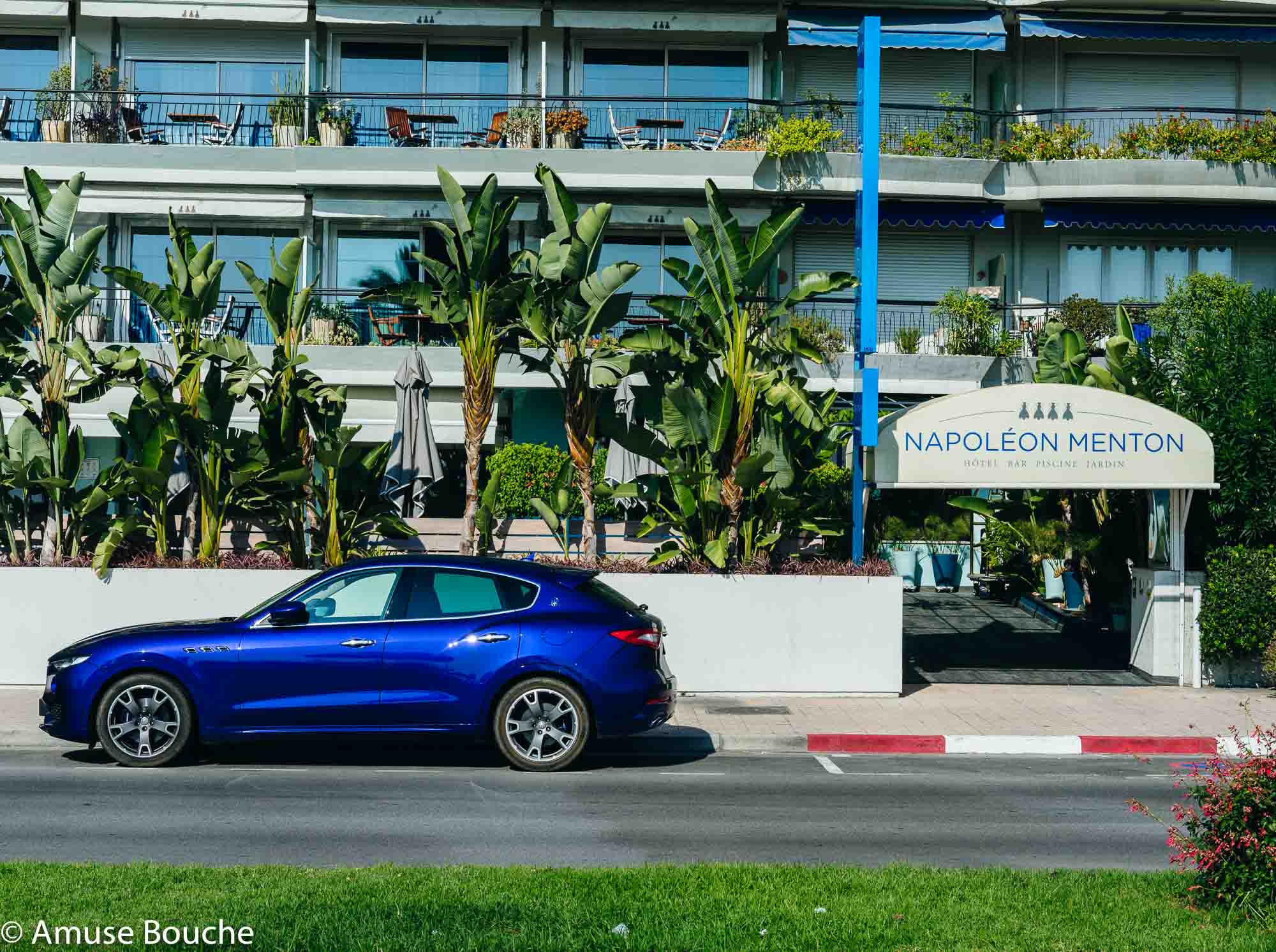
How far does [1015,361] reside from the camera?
2612cm

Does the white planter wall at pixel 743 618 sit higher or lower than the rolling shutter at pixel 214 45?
lower

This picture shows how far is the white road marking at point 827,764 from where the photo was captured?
12.2 m

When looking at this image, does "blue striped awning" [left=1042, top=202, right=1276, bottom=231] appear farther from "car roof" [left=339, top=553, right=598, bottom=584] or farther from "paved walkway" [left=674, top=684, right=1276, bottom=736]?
"car roof" [left=339, top=553, right=598, bottom=584]

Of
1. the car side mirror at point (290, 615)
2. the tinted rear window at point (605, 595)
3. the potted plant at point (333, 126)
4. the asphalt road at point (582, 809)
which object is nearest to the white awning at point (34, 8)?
the potted plant at point (333, 126)

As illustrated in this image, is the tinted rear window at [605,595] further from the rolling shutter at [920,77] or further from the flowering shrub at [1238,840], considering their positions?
the rolling shutter at [920,77]

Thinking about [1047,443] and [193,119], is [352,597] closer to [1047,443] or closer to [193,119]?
[1047,443]

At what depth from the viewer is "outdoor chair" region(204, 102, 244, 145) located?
25.9m

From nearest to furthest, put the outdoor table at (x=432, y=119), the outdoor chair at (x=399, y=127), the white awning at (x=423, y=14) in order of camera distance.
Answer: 1. the outdoor table at (x=432, y=119)
2. the outdoor chair at (x=399, y=127)
3. the white awning at (x=423, y=14)

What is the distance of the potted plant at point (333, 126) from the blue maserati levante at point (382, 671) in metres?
16.3

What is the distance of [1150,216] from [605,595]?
19171 millimetres

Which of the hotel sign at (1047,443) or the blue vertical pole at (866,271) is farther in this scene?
the blue vertical pole at (866,271)

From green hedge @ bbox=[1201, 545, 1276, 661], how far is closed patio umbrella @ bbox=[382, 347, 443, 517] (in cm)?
1015

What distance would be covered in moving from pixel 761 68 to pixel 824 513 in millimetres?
12245

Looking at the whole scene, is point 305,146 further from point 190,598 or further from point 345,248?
point 190,598
